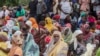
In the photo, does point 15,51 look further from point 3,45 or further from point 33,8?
point 33,8

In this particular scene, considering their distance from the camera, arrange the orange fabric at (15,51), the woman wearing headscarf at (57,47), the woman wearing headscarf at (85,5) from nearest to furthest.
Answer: the orange fabric at (15,51) < the woman wearing headscarf at (57,47) < the woman wearing headscarf at (85,5)

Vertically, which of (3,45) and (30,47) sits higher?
(3,45)

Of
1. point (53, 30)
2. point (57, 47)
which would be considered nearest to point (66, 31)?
point (53, 30)

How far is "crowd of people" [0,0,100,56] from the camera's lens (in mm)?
14336

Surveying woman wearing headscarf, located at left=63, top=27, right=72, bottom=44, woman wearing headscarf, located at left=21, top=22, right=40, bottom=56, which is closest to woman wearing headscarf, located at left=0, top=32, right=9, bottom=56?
woman wearing headscarf, located at left=21, top=22, right=40, bottom=56

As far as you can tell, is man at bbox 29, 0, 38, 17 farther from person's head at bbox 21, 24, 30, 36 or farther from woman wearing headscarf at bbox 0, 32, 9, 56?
woman wearing headscarf at bbox 0, 32, 9, 56

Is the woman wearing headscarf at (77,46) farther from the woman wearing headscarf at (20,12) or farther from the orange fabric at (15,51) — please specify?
the woman wearing headscarf at (20,12)

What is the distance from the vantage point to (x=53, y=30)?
17.4 m

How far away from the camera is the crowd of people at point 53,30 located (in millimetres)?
14336

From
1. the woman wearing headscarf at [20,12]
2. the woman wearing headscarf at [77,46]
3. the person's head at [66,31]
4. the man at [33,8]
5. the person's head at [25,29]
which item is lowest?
the woman wearing headscarf at [20,12]

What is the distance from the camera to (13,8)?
28000 millimetres

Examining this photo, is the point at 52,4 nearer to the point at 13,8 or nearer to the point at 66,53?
the point at 13,8

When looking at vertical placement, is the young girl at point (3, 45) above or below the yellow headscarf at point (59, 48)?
above

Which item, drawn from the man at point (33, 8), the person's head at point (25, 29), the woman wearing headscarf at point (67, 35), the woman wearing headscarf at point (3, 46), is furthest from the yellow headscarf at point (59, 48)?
the man at point (33, 8)
